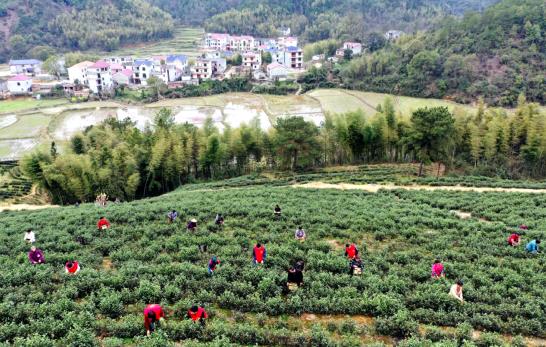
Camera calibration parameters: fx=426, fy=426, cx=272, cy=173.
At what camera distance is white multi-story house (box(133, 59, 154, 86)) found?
8788 cm

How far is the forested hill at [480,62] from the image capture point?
64375mm

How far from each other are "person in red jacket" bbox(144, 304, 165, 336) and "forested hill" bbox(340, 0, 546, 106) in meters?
63.9

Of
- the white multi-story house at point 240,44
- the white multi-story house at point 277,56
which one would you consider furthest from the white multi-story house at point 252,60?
the white multi-story house at point 240,44

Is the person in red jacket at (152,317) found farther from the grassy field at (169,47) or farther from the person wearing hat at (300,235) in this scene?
the grassy field at (169,47)

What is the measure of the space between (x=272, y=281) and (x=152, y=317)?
4.02 m

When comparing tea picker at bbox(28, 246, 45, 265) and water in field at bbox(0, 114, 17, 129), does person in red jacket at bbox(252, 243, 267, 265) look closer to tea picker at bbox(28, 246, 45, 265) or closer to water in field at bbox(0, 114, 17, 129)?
tea picker at bbox(28, 246, 45, 265)

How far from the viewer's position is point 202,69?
9106cm

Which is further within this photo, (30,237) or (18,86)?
(18,86)

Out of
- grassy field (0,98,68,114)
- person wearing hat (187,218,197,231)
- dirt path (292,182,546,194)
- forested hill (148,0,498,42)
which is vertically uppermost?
forested hill (148,0,498,42)

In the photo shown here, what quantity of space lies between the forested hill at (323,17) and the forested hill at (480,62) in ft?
150

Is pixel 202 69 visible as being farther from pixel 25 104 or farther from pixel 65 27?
pixel 65 27

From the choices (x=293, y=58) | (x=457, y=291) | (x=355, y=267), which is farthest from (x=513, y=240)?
(x=293, y=58)

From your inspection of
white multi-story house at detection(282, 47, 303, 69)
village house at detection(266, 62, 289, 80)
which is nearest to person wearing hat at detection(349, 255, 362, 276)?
village house at detection(266, 62, 289, 80)

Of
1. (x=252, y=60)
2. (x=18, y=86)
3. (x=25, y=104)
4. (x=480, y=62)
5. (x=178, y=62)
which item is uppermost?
(x=252, y=60)
